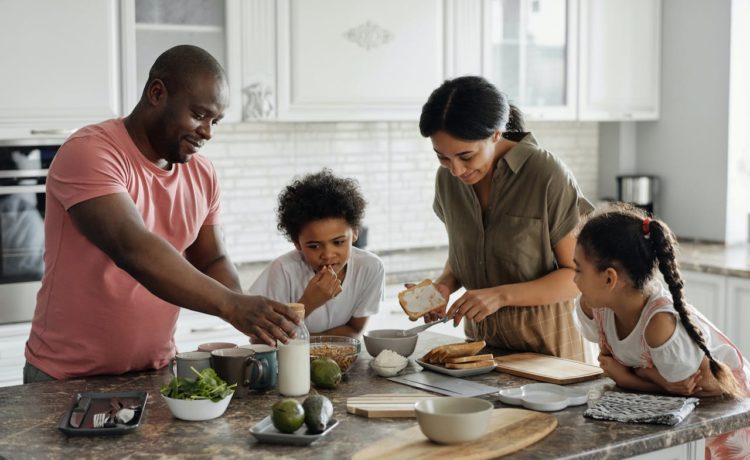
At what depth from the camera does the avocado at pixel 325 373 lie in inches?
91.6

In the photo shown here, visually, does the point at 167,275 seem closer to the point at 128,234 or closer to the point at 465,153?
the point at 128,234

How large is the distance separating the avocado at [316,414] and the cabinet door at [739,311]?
3020mm

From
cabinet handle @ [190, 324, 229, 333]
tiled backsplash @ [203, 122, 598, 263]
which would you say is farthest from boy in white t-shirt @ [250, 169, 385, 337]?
tiled backsplash @ [203, 122, 598, 263]

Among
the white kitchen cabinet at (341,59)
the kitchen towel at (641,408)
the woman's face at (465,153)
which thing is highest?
the white kitchen cabinet at (341,59)

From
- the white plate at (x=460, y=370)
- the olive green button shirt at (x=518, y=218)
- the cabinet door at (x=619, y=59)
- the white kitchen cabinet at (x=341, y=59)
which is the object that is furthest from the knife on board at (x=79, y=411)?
the cabinet door at (x=619, y=59)

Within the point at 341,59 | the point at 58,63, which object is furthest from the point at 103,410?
the point at 341,59

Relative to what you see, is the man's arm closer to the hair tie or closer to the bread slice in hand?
the bread slice in hand

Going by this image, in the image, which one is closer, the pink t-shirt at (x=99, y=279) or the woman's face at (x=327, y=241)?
the pink t-shirt at (x=99, y=279)

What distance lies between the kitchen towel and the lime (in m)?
0.61

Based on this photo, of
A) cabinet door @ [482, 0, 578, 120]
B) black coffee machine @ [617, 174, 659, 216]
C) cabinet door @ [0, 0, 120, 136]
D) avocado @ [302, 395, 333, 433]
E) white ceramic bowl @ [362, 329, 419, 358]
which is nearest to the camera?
avocado @ [302, 395, 333, 433]

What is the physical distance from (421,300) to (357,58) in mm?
1896

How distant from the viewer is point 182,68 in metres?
2.39

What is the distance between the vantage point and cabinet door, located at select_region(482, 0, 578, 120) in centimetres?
479

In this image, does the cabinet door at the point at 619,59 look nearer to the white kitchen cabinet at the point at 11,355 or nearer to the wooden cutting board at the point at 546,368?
the wooden cutting board at the point at 546,368
